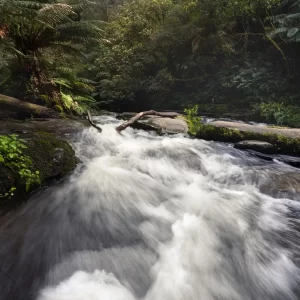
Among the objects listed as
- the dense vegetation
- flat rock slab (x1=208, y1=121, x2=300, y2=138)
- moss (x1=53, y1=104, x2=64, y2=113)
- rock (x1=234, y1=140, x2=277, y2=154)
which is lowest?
rock (x1=234, y1=140, x2=277, y2=154)

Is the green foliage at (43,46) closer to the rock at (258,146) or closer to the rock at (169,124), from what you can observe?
the rock at (169,124)

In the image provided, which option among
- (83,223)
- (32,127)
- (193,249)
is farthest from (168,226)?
(32,127)

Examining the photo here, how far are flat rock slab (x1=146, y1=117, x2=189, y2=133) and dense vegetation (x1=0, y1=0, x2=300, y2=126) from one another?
3.24m

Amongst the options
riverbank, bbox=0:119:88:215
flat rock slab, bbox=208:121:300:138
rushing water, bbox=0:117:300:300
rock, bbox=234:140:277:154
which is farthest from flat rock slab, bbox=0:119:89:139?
rock, bbox=234:140:277:154

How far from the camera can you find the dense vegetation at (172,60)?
26.8 feet

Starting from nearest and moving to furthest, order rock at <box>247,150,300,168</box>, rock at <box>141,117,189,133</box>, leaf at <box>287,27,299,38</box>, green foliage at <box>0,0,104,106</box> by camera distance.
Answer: rock at <box>247,150,300,168</box> → rock at <box>141,117,189,133</box> → green foliage at <box>0,0,104,106</box> → leaf at <box>287,27,299,38</box>

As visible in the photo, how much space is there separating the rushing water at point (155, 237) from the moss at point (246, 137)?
37.1 inches

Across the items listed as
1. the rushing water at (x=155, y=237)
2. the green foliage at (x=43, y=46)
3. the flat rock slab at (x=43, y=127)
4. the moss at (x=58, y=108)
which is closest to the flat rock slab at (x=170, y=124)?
the flat rock slab at (x=43, y=127)

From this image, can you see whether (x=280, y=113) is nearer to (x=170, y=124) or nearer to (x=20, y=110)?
(x=170, y=124)

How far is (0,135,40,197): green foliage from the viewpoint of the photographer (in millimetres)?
3039

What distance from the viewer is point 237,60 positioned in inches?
523

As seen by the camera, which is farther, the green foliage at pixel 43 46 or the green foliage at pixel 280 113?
the green foliage at pixel 280 113

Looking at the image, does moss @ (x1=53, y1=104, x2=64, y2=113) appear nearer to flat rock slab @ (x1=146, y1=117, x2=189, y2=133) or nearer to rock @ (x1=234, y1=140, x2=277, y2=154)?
flat rock slab @ (x1=146, y1=117, x2=189, y2=133)

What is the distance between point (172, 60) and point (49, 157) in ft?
42.8
